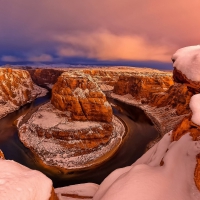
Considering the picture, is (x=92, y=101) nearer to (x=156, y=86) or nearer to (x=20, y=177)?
(x=20, y=177)

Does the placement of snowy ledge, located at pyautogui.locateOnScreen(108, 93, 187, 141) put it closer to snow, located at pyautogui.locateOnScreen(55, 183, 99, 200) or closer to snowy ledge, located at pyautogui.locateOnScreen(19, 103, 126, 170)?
snowy ledge, located at pyautogui.locateOnScreen(19, 103, 126, 170)

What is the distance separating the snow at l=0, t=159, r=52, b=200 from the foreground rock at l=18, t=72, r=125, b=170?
2072cm

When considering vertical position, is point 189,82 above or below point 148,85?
above

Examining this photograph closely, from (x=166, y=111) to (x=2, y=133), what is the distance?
52.3m

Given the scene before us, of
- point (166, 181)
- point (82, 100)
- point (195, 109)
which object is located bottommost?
point (82, 100)

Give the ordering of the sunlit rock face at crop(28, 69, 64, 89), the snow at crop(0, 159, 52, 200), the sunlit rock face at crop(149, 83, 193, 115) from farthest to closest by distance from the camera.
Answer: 1. the sunlit rock face at crop(28, 69, 64, 89)
2. the sunlit rock face at crop(149, 83, 193, 115)
3. the snow at crop(0, 159, 52, 200)

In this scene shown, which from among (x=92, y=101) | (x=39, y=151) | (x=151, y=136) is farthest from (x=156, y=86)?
(x=39, y=151)

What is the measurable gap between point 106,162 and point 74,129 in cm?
1048

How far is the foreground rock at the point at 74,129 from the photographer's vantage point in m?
32.1

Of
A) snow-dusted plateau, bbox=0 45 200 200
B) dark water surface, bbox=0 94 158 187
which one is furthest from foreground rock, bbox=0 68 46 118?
dark water surface, bbox=0 94 158 187

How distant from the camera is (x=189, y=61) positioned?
12.5 metres

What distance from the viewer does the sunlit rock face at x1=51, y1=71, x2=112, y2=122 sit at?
4191 cm

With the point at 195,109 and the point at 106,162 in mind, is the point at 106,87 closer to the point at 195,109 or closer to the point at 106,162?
the point at 106,162

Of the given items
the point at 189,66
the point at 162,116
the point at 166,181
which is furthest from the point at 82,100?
the point at 166,181
